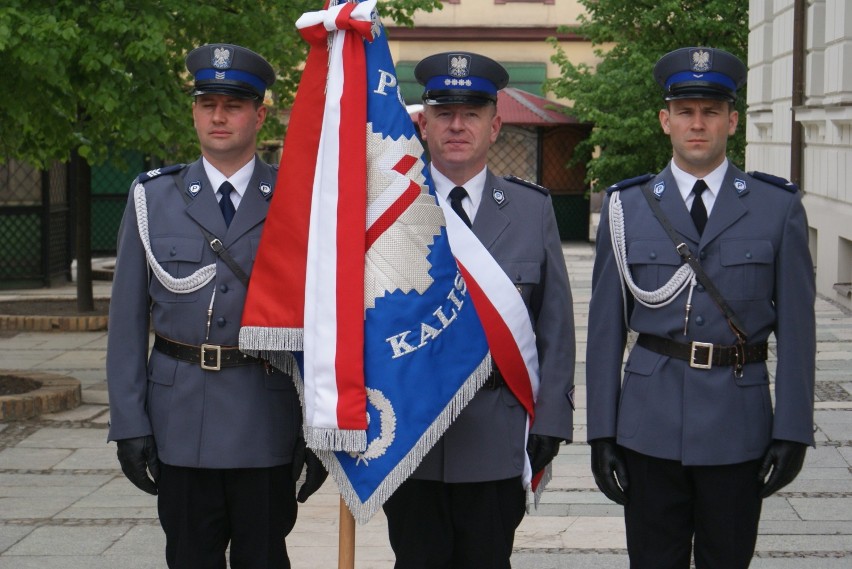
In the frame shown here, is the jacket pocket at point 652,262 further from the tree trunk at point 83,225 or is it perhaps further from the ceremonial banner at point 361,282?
the tree trunk at point 83,225

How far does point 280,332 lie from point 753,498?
153cm

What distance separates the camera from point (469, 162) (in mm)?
4539

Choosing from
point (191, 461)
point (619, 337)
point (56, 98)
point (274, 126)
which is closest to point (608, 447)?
point (619, 337)

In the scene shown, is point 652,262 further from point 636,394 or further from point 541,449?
point 541,449

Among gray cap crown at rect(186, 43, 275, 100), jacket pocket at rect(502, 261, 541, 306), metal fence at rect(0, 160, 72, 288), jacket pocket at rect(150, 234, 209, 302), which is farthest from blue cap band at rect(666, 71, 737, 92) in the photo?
metal fence at rect(0, 160, 72, 288)

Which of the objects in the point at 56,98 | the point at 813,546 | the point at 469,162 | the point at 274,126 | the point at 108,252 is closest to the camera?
the point at 469,162

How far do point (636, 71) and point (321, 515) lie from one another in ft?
63.1

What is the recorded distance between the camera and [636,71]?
25062mm

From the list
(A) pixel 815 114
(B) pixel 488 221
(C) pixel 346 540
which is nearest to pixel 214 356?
(C) pixel 346 540

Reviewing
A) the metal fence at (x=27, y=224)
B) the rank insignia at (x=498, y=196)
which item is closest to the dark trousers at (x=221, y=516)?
the rank insignia at (x=498, y=196)

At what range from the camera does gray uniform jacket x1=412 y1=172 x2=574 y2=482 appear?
4488 millimetres

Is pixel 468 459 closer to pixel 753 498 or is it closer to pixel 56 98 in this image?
pixel 753 498

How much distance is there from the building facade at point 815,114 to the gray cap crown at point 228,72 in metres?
10.9

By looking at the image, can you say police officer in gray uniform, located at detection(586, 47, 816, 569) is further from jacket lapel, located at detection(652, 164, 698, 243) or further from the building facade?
the building facade
